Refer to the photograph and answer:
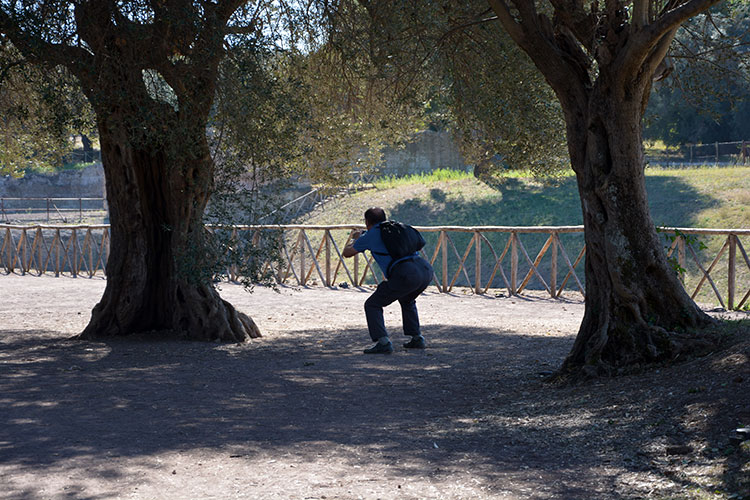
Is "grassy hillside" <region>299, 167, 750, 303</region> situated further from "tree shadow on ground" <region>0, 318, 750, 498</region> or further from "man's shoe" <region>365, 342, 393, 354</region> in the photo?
"tree shadow on ground" <region>0, 318, 750, 498</region>

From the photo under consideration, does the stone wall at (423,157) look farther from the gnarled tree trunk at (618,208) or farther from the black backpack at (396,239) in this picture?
the gnarled tree trunk at (618,208)

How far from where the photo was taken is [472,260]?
998 inches

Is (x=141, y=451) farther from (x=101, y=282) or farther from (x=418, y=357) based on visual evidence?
(x=101, y=282)

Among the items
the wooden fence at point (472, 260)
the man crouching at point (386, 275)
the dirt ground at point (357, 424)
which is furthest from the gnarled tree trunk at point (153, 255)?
the wooden fence at point (472, 260)

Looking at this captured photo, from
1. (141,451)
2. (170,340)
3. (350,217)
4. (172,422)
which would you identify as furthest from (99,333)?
(350,217)

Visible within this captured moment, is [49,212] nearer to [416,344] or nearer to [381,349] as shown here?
[416,344]

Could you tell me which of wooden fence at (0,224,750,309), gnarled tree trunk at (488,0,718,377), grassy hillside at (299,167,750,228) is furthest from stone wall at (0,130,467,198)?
gnarled tree trunk at (488,0,718,377)

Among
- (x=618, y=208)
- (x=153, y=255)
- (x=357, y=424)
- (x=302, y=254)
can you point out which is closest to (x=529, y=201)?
(x=302, y=254)

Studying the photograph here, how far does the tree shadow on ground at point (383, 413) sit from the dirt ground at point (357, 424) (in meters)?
0.02

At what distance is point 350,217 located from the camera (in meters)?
29.5

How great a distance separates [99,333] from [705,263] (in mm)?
15560

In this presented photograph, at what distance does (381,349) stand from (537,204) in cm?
1913

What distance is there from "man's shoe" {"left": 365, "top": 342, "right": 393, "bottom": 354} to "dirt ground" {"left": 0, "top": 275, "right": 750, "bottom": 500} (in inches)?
4.2

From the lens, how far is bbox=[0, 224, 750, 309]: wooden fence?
14.8m
